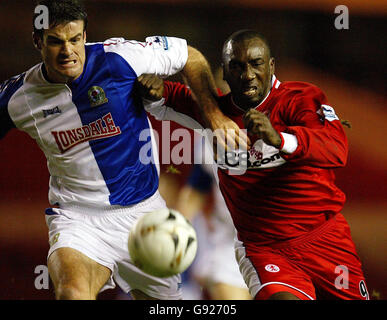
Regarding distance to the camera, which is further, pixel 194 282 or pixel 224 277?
pixel 194 282

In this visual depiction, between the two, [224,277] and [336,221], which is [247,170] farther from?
[224,277]

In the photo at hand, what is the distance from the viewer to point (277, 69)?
5.43 metres

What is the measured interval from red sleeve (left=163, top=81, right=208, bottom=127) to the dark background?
147cm

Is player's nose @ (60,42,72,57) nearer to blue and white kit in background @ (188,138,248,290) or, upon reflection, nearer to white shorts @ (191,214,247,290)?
blue and white kit in background @ (188,138,248,290)

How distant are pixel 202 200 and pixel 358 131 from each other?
63.2 inches

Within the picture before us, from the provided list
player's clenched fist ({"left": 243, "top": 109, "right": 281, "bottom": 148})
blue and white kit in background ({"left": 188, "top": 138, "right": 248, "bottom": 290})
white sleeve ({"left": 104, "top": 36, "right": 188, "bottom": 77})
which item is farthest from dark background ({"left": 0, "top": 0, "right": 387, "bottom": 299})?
player's clenched fist ({"left": 243, "top": 109, "right": 281, "bottom": 148})

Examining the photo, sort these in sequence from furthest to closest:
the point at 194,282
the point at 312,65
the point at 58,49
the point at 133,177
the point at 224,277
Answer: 1. the point at 312,65
2. the point at 194,282
3. the point at 224,277
4. the point at 133,177
5. the point at 58,49

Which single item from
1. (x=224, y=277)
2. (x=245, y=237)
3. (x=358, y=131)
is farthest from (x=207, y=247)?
(x=358, y=131)

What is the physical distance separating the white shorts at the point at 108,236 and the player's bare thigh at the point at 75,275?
2.0 inches

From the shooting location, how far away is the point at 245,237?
3629 millimetres

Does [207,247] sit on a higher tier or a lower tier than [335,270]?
lower

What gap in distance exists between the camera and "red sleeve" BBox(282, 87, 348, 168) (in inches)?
124

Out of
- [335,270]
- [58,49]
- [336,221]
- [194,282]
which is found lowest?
[194,282]

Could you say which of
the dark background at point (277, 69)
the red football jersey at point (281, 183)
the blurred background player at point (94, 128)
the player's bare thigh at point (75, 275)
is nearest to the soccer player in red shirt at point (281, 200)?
the red football jersey at point (281, 183)
